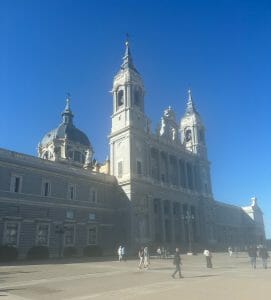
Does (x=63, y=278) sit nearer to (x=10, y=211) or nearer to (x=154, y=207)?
(x=10, y=211)

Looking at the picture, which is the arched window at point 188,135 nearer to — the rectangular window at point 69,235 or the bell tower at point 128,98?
the bell tower at point 128,98

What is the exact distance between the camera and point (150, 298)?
1255cm

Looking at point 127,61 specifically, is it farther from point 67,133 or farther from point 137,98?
A: point 67,133

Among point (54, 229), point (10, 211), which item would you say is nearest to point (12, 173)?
point (10, 211)

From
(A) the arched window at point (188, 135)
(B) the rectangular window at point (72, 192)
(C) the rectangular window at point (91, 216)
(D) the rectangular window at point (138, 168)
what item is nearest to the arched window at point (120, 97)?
(D) the rectangular window at point (138, 168)

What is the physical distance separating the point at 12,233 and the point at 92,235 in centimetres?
1214

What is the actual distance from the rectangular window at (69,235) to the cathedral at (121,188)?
73mm

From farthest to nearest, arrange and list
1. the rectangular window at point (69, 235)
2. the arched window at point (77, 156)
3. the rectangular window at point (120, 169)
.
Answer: the arched window at point (77, 156)
the rectangular window at point (120, 169)
the rectangular window at point (69, 235)

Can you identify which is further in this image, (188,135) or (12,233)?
(188,135)

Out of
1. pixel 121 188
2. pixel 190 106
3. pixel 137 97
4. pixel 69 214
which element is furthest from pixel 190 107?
pixel 69 214

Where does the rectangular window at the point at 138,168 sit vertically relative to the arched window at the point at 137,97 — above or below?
below

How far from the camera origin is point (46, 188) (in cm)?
4184

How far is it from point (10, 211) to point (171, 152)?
107ft

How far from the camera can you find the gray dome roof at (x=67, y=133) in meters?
75.1
